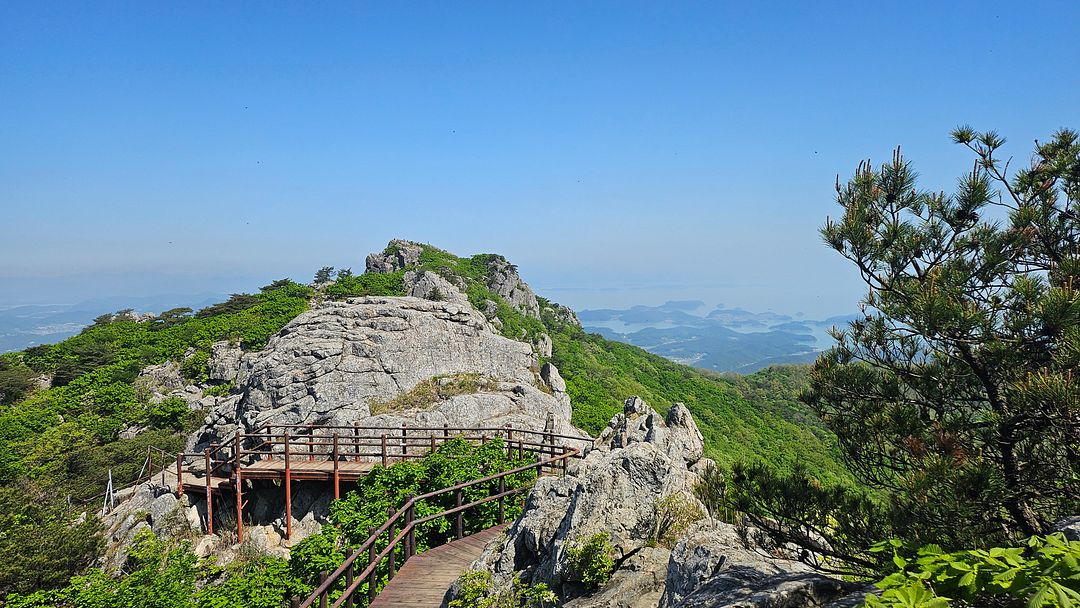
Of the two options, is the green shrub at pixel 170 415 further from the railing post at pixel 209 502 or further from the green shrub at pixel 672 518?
the green shrub at pixel 672 518

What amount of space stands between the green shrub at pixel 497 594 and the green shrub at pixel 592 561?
45 cm

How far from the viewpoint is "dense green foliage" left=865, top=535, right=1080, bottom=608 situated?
2.22m

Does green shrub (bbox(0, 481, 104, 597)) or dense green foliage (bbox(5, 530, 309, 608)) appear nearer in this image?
dense green foliage (bbox(5, 530, 309, 608))

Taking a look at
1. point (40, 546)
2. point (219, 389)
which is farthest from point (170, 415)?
point (40, 546)

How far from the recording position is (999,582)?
8.01ft

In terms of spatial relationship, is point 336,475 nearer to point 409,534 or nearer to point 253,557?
point 253,557

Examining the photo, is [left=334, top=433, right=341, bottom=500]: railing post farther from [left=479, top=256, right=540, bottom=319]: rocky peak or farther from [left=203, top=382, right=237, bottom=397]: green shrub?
[left=479, top=256, right=540, bottom=319]: rocky peak

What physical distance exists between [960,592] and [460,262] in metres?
48.9

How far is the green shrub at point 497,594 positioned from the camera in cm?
708

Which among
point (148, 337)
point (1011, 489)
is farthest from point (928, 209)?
point (148, 337)

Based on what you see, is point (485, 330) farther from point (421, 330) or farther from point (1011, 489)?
point (1011, 489)

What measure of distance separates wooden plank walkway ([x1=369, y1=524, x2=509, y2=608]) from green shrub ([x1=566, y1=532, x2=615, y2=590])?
7.90 ft

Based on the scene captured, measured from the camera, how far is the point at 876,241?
4.70 meters

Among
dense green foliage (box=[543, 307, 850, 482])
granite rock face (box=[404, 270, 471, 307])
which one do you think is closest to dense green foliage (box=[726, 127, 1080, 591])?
dense green foliage (box=[543, 307, 850, 482])
